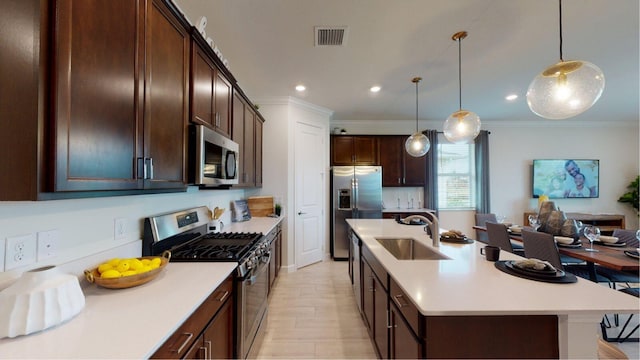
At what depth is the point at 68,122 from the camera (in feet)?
2.85

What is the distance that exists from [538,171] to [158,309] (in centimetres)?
694

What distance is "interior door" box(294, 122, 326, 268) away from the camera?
13.7ft

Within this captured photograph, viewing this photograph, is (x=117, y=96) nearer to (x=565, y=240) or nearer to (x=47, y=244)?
(x=47, y=244)

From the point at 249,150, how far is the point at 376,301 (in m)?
2.26

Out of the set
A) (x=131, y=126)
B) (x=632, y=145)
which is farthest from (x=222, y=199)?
(x=632, y=145)

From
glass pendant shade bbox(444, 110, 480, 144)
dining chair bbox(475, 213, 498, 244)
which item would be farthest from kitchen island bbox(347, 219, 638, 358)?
dining chair bbox(475, 213, 498, 244)

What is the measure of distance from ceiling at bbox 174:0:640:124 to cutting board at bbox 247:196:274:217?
63.1 inches

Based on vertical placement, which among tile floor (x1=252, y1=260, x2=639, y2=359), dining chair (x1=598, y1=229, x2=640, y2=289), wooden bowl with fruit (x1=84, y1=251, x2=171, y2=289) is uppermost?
wooden bowl with fruit (x1=84, y1=251, x2=171, y2=289)

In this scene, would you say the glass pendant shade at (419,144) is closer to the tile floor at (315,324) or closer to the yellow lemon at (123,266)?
the tile floor at (315,324)

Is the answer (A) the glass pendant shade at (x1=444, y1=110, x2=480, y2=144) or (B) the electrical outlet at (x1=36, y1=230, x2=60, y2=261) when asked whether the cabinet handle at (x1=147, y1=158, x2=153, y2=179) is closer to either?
(B) the electrical outlet at (x1=36, y1=230, x2=60, y2=261)

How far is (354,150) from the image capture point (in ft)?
16.6

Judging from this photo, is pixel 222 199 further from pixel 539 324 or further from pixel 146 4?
pixel 539 324

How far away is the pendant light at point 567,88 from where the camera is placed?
155cm

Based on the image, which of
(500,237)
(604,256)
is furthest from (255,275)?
(604,256)
